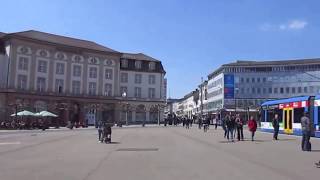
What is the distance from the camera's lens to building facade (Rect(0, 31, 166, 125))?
81.8 m

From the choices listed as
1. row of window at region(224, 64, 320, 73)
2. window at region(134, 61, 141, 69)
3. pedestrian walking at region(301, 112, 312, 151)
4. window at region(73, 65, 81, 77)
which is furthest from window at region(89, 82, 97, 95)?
pedestrian walking at region(301, 112, 312, 151)

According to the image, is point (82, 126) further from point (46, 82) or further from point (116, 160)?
point (116, 160)

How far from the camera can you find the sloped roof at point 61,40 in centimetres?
8600

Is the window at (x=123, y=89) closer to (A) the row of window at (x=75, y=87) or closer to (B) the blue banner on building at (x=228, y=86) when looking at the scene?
(A) the row of window at (x=75, y=87)

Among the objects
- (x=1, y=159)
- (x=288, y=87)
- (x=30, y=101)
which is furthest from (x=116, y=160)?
(x=288, y=87)

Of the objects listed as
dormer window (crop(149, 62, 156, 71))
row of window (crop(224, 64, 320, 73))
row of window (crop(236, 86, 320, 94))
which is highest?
row of window (crop(224, 64, 320, 73))

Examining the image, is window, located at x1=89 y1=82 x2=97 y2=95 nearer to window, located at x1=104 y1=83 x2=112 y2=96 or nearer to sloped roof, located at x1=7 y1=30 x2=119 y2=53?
window, located at x1=104 y1=83 x2=112 y2=96

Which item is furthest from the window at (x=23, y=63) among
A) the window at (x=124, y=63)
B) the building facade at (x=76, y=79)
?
the window at (x=124, y=63)

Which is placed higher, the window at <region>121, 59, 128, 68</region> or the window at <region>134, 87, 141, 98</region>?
the window at <region>121, 59, 128, 68</region>

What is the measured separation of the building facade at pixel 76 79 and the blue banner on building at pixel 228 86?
16.9 meters

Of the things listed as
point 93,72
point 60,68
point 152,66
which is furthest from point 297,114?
point 152,66

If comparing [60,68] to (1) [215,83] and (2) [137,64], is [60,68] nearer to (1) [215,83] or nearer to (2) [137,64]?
(2) [137,64]

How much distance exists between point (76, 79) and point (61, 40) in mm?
8940

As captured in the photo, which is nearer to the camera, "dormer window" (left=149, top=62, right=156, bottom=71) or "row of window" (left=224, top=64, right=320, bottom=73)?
"dormer window" (left=149, top=62, right=156, bottom=71)
